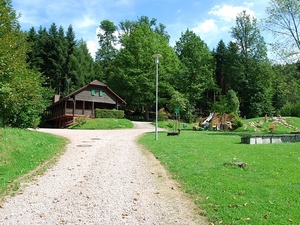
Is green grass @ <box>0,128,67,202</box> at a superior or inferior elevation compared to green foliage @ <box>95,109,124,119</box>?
inferior

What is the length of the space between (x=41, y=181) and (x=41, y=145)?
555cm

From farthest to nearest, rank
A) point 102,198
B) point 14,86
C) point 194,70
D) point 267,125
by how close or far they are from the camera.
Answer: point 194,70 → point 267,125 → point 14,86 → point 102,198

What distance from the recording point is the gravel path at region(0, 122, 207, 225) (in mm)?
5125

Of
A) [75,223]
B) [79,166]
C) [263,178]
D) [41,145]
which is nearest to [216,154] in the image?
[263,178]

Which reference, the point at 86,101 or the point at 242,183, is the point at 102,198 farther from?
the point at 86,101

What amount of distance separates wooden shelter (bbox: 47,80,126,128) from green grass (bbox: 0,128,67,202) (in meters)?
24.7

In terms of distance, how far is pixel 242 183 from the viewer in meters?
6.80

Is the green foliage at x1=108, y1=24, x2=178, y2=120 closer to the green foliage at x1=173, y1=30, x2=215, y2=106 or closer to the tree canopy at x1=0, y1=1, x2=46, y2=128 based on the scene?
the green foliage at x1=173, y1=30, x2=215, y2=106

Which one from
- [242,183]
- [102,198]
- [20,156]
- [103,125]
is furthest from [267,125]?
[102,198]

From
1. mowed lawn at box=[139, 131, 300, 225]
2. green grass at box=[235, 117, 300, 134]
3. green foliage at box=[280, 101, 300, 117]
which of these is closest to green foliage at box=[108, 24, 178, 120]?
green foliage at box=[280, 101, 300, 117]

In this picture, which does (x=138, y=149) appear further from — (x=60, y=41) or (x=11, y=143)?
(x=60, y=41)

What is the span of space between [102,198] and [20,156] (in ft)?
18.4

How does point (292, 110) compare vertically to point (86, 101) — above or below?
below

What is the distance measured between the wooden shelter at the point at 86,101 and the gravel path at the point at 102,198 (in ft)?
97.2
